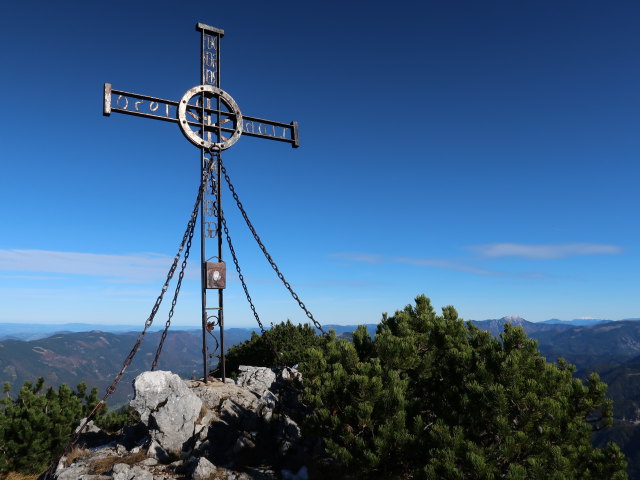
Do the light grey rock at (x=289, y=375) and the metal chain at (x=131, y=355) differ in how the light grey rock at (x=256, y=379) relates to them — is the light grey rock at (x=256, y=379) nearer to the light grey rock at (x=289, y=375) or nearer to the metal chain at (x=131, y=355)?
the light grey rock at (x=289, y=375)

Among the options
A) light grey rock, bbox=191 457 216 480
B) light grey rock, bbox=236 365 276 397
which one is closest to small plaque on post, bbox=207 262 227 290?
light grey rock, bbox=236 365 276 397

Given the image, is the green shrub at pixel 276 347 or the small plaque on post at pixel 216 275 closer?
the small plaque on post at pixel 216 275

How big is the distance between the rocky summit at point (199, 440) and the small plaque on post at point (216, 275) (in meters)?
3.51

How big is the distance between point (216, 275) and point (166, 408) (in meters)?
4.82

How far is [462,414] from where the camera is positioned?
907 cm

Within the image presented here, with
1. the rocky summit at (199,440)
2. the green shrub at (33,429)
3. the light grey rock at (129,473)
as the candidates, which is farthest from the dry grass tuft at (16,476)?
the light grey rock at (129,473)

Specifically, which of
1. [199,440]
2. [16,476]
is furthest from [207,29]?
[16,476]

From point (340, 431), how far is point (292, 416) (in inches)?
142

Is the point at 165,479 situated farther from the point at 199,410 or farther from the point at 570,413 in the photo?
the point at 570,413

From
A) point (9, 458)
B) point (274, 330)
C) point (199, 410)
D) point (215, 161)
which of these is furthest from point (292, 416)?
point (9, 458)

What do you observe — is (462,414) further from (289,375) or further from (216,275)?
(216,275)

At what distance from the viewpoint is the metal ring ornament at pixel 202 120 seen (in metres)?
14.0

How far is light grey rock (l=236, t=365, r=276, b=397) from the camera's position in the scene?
1570 cm

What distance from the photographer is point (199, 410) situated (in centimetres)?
1293
